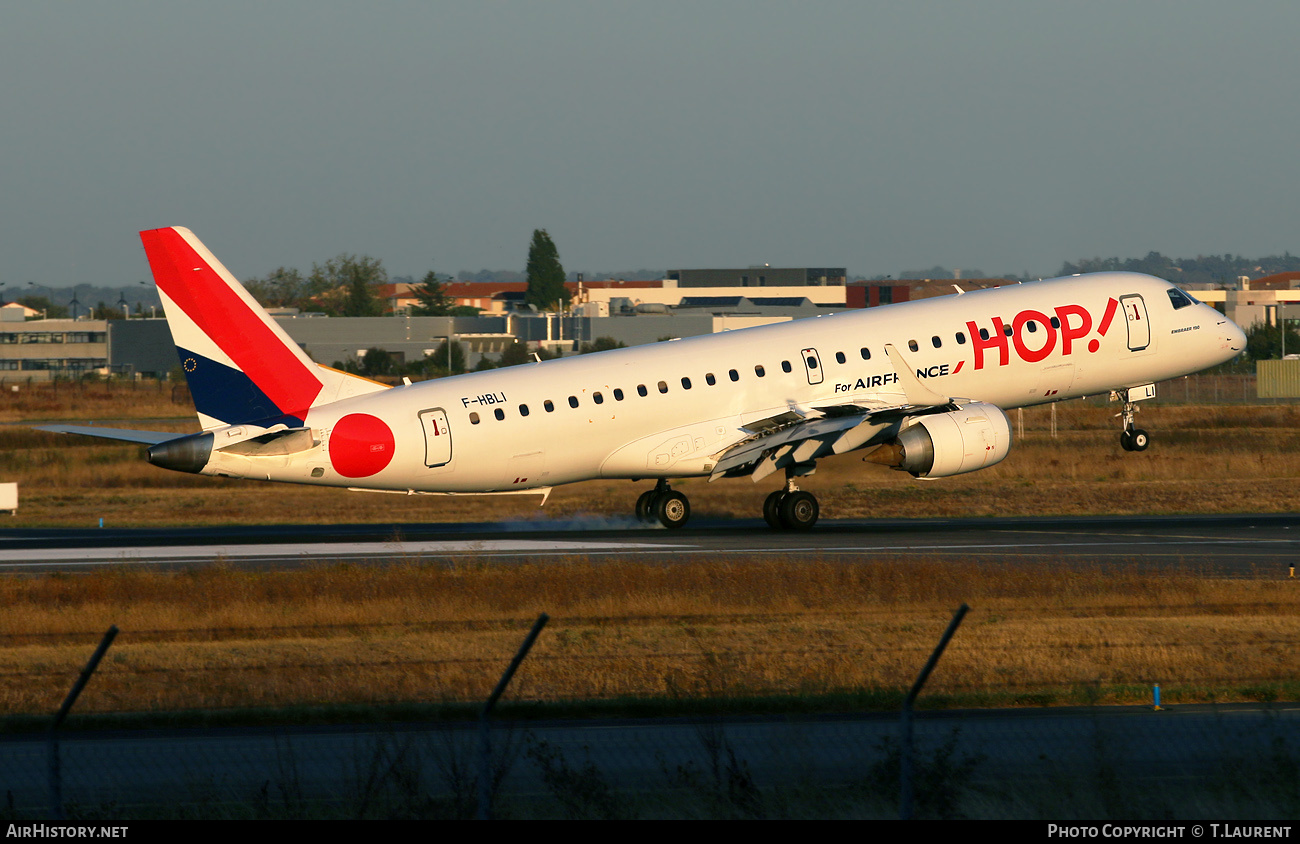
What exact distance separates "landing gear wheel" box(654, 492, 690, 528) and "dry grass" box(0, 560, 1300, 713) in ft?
22.9

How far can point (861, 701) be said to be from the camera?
1725cm

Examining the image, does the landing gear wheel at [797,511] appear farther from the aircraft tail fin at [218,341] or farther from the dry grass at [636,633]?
the aircraft tail fin at [218,341]

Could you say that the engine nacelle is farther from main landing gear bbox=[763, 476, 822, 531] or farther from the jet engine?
main landing gear bbox=[763, 476, 822, 531]

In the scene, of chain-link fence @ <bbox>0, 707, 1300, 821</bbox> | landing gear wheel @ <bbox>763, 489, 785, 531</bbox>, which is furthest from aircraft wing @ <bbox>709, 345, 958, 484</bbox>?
chain-link fence @ <bbox>0, 707, 1300, 821</bbox>

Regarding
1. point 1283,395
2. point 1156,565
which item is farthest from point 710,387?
point 1283,395

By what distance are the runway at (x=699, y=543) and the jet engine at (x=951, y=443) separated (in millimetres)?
1815

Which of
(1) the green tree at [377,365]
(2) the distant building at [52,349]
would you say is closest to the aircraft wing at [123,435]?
(1) the green tree at [377,365]

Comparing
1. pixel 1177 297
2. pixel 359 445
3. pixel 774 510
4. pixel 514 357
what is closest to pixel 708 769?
pixel 359 445

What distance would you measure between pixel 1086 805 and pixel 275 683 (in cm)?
1112

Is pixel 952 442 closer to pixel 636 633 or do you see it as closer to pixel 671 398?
pixel 671 398

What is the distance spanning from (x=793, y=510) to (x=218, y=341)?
1425cm

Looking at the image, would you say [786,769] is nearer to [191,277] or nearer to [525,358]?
[191,277]

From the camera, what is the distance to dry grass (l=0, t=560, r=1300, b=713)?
18.4 meters

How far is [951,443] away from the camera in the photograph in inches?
1319
